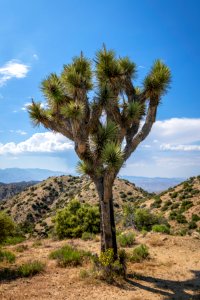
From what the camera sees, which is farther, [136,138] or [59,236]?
[59,236]

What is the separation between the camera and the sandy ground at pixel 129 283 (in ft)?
28.4

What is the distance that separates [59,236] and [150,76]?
11.7 meters

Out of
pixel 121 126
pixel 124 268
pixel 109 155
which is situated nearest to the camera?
pixel 109 155

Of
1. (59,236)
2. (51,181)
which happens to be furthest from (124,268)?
(51,181)

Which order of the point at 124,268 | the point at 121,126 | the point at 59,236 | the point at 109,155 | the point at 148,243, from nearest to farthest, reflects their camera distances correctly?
1. the point at 109,155
2. the point at 124,268
3. the point at 121,126
4. the point at 148,243
5. the point at 59,236

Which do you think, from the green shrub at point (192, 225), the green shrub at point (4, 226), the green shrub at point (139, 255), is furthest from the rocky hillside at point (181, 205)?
the green shrub at point (4, 226)

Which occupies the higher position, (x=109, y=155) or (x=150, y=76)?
(x=150, y=76)

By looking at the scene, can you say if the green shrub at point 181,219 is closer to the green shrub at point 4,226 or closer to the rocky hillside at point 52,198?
the rocky hillside at point 52,198

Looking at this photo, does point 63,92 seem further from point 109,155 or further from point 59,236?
point 59,236

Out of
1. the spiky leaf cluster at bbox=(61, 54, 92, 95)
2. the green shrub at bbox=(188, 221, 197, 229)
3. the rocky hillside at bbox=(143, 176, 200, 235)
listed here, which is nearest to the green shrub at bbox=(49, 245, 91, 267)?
the spiky leaf cluster at bbox=(61, 54, 92, 95)

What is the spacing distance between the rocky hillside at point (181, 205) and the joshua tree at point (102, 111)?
588 inches

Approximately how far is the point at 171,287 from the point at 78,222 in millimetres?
10987

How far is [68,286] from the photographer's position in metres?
9.29

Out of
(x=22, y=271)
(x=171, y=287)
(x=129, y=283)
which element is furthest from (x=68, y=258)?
(x=171, y=287)
